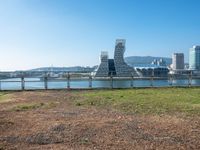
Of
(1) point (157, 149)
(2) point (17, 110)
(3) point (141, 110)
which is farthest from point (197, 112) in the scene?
(2) point (17, 110)

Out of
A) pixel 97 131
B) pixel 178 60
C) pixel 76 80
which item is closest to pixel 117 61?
pixel 178 60

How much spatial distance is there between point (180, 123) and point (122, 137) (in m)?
2.44

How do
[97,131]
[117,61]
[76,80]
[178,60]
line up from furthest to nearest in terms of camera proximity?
[178,60] < [117,61] < [76,80] < [97,131]

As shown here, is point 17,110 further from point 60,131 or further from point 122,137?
point 122,137

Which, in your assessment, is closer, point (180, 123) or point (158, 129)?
point (158, 129)

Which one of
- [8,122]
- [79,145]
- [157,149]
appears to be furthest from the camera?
[8,122]

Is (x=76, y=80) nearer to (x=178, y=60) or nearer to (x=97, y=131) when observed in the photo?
(x=97, y=131)

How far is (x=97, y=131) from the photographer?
30.7 feet

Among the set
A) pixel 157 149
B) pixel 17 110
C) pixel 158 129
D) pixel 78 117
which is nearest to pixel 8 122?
pixel 78 117

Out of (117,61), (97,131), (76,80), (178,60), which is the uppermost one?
(117,61)

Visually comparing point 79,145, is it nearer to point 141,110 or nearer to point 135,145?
point 135,145

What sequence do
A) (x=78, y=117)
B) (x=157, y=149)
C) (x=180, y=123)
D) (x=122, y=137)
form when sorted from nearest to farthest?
(x=157, y=149) < (x=122, y=137) < (x=180, y=123) < (x=78, y=117)

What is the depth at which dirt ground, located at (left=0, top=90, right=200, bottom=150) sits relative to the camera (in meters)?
7.86

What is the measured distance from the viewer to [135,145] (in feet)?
25.4
